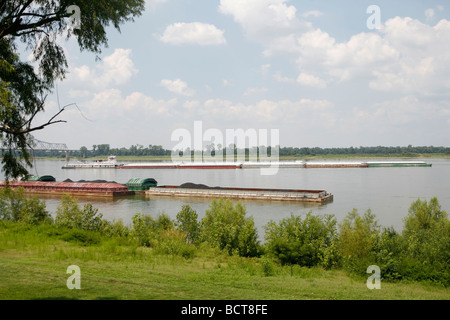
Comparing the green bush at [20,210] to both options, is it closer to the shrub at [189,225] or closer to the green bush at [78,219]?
the green bush at [78,219]

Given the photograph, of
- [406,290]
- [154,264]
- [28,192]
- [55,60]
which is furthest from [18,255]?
[28,192]

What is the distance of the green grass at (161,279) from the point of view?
6133 millimetres

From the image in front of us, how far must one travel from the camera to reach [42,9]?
25.0 ft

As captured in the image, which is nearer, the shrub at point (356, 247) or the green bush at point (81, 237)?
the shrub at point (356, 247)

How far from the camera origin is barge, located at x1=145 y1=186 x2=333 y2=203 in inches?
1513

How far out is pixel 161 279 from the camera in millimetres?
7285

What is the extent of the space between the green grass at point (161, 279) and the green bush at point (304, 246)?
2.60 ft

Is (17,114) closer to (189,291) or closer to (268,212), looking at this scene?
(189,291)

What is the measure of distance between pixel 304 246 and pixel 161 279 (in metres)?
4.95

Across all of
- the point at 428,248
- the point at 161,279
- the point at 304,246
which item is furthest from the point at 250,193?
the point at 161,279

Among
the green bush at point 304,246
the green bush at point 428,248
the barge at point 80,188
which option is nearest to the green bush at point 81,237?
the green bush at point 304,246

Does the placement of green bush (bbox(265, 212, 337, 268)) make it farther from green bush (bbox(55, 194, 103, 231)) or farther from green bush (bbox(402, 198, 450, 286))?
green bush (bbox(55, 194, 103, 231))

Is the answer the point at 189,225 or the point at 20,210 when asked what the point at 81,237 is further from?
the point at 20,210

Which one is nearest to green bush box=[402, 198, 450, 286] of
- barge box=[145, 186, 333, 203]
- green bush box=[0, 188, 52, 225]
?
green bush box=[0, 188, 52, 225]
